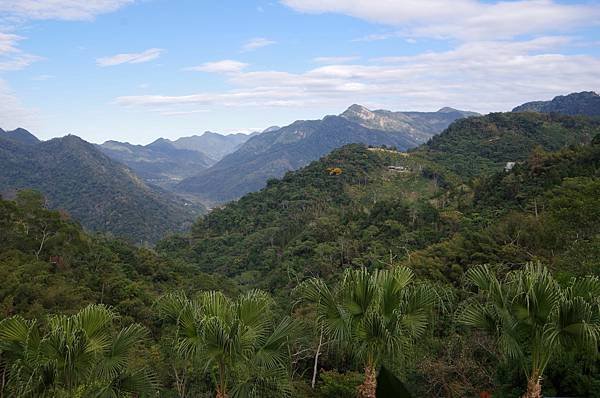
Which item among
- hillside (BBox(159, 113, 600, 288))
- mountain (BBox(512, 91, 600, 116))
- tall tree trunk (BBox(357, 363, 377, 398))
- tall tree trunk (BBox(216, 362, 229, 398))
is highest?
mountain (BBox(512, 91, 600, 116))

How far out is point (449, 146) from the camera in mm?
83000

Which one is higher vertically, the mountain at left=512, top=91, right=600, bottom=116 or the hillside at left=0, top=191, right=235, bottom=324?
the mountain at left=512, top=91, right=600, bottom=116

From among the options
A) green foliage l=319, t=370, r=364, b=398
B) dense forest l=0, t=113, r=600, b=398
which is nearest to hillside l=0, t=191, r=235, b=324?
dense forest l=0, t=113, r=600, b=398

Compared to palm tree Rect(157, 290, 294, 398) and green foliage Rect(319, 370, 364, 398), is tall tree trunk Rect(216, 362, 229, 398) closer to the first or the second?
palm tree Rect(157, 290, 294, 398)

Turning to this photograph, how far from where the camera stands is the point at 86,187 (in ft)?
389

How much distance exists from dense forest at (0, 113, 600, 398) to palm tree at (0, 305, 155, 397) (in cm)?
2

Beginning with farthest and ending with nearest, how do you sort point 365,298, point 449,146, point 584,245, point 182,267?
1. point 449,146
2. point 182,267
3. point 584,245
4. point 365,298

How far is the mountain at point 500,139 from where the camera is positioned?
2867 inches

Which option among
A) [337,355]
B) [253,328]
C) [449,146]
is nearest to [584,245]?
[337,355]

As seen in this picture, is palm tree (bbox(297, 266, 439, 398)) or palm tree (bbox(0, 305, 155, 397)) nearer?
palm tree (bbox(0, 305, 155, 397))

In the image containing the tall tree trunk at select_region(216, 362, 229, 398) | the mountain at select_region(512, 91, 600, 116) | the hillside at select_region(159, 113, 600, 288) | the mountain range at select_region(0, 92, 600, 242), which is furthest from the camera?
the mountain at select_region(512, 91, 600, 116)

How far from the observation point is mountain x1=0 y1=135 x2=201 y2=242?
98.6m

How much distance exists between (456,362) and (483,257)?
11848mm

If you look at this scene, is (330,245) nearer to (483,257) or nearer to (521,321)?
(483,257)
